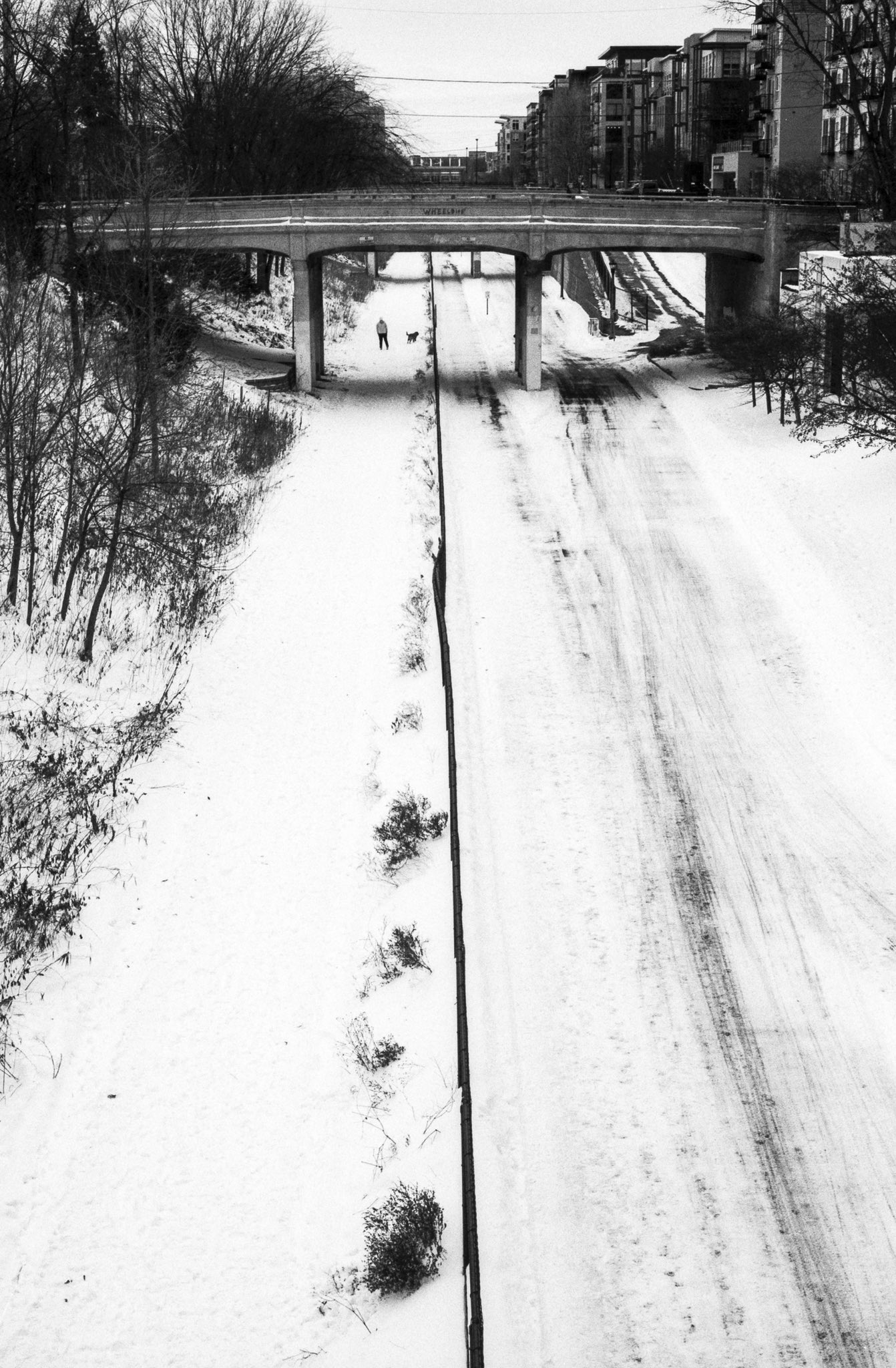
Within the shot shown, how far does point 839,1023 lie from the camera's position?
11945mm

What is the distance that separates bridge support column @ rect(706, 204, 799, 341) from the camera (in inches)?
1608

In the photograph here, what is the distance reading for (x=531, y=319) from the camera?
40.8m

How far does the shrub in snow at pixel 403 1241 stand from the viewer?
8602 millimetres

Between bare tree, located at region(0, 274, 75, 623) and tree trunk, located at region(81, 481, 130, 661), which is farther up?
bare tree, located at region(0, 274, 75, 623)

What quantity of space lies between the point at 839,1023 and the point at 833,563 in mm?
13805

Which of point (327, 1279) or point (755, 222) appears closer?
point (327, 1279)

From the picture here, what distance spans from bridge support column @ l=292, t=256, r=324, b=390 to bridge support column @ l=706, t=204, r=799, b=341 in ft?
43.4

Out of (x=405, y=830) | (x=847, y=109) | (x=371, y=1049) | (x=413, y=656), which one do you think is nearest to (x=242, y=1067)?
(x=371, y=1049)

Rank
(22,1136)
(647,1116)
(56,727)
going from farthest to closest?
1. (56,727)
2. (647,1116)
3. (22,1136)

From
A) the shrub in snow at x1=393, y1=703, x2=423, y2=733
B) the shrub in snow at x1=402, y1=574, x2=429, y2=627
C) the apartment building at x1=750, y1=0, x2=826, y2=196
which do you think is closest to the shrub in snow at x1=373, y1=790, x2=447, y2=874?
the shrub in snow at x1=393, y1=703, x2=423, y2=733

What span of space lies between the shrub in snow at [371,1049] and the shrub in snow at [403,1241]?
1693 millimetres

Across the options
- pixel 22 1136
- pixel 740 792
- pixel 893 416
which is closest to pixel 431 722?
pixel 740 792

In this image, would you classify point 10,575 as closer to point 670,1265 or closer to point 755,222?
point 670,1265

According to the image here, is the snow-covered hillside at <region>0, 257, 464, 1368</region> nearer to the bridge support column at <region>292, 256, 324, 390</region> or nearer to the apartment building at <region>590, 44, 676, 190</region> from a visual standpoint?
the bridge support column at <region>292, 256, 324, 390</region>
